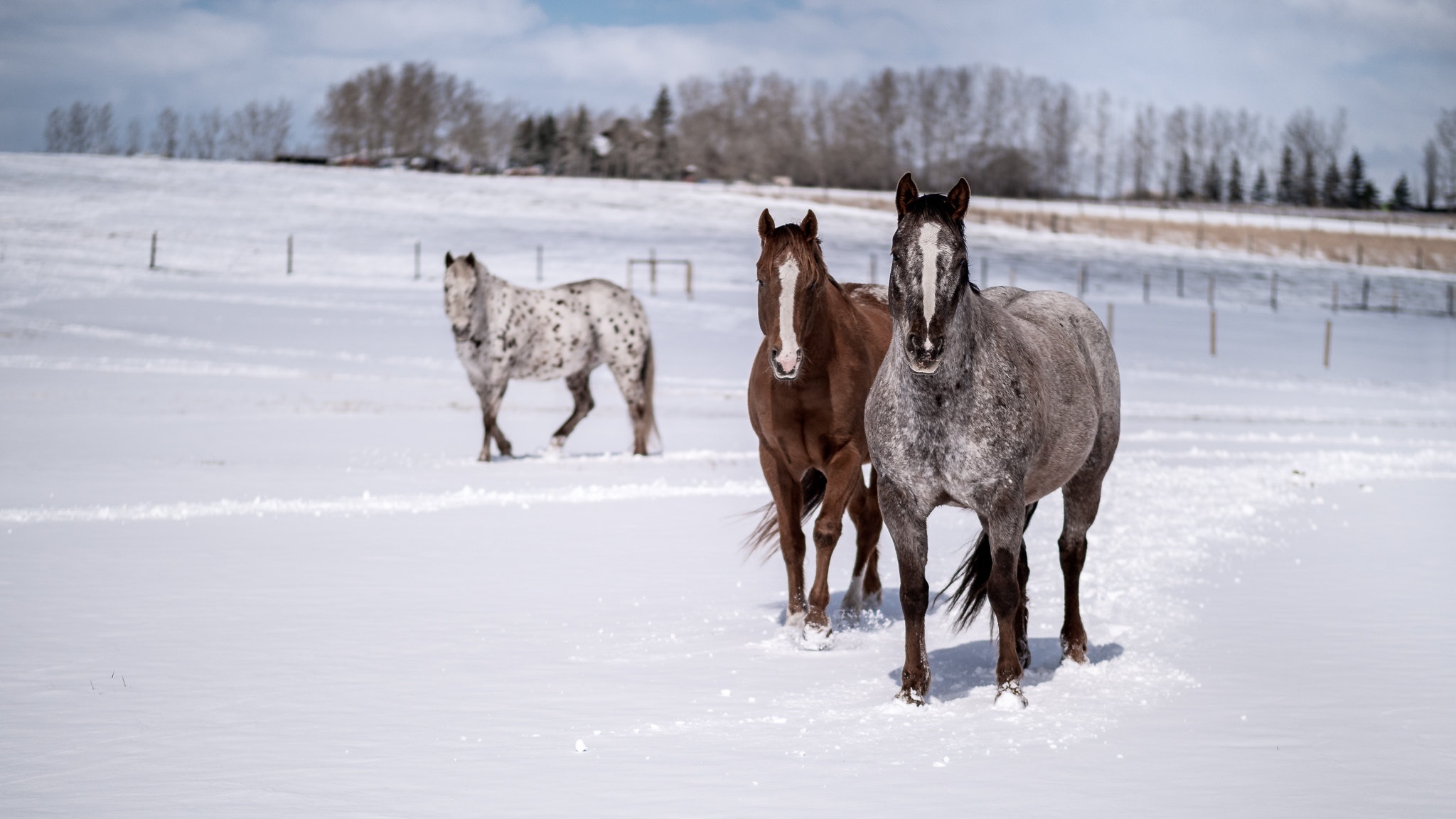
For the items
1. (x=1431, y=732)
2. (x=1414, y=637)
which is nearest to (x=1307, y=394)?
(x=1414, y=637)

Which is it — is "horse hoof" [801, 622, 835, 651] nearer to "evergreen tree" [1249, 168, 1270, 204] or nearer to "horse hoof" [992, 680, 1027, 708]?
"horse hoof" [992, 680, 1027, 708]

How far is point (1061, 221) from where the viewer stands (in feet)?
242

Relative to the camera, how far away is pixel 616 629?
6.66 metres

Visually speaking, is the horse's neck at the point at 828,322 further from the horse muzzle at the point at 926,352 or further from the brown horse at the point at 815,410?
the horse muzzle at the point at 926,352

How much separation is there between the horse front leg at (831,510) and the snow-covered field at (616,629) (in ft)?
1.01

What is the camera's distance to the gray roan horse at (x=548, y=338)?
46.6ft

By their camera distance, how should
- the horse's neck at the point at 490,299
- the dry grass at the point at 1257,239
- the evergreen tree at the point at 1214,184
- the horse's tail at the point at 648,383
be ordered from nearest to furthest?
1. the horse's neck at the point at 490,299
2. the horse's tail at the point at 648,383
3. the dry grass at the point at 1257,239
4. the evergreen tree at the point at 1214,184

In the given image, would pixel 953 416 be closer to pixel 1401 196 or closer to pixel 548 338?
pixel 548 338

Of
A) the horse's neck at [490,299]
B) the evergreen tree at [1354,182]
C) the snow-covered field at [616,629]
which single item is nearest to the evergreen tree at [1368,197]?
the evergreen tree at [1354,182]

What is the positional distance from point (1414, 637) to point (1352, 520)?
178 inches

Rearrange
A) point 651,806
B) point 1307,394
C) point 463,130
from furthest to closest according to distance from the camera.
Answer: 1. point 463,130
2. point 1307,394
3. point 651,806

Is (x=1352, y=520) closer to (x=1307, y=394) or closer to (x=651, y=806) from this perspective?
(x=651, y=806)

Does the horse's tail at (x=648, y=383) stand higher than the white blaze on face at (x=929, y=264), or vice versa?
the white blaze on face at (x=929, y=264)

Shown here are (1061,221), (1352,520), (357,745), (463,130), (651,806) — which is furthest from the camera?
(463,130)
